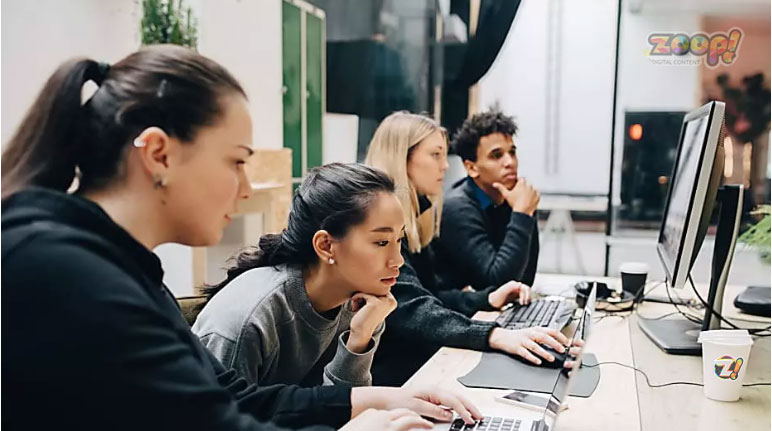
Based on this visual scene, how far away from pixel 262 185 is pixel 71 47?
951 mm

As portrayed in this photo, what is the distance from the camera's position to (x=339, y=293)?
1399mm

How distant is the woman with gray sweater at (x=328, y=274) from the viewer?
4.42 ft


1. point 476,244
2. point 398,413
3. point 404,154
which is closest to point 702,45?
point 476,244

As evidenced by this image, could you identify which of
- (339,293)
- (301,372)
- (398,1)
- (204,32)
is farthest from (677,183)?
(398,1)

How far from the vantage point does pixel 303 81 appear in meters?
3.72

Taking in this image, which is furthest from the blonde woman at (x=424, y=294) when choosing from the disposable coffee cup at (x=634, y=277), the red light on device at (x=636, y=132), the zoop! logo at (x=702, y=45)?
the red light on device at (x=636, y=132)

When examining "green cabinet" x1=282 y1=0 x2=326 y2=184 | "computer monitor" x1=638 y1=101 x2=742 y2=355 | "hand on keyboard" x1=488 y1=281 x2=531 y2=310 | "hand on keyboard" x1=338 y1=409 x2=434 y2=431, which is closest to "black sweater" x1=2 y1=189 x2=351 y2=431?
"hand on keyboard" x1=338 y1=409 x2=434 y2=431

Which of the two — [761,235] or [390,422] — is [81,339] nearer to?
[390,422]

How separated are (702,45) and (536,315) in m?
1.99

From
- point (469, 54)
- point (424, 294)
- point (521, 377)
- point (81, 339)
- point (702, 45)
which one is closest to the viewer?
point (81, 339)

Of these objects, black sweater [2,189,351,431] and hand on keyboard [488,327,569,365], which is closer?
black sweater [2,189,351,431]

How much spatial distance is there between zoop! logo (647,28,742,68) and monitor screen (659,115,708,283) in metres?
1.51

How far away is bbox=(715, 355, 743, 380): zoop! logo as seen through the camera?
1242 millimetres

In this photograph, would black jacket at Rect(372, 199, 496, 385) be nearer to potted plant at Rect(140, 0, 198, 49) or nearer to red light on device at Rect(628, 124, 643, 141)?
potted plant at Rect(140, 0, 198, 49)
